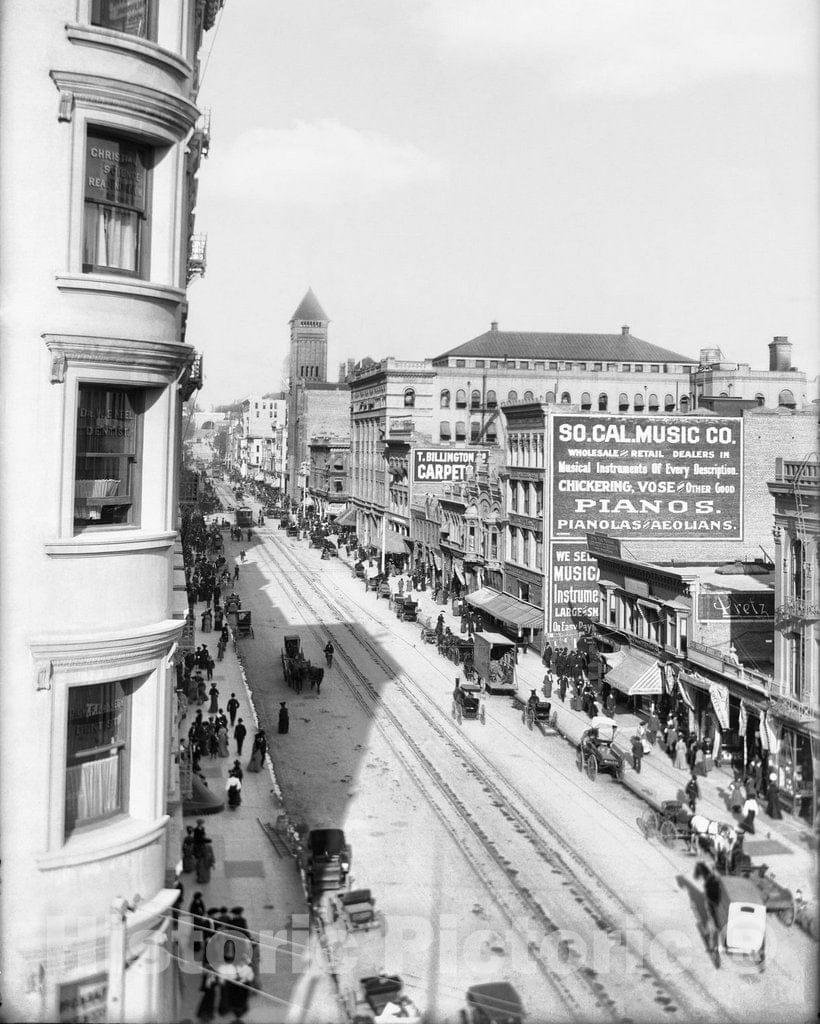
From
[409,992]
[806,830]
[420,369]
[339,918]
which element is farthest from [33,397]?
[420,369]

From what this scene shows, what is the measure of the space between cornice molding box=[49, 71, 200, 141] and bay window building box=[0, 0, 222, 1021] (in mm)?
20

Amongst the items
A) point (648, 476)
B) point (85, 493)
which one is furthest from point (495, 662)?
point (85, 493)

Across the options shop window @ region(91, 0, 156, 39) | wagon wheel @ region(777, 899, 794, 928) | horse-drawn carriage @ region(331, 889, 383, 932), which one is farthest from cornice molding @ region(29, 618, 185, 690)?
wagon wheel @ region(777, 899, 794, 928)

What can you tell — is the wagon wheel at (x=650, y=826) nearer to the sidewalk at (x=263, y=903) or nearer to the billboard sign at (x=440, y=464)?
the sidewalk at (x=263, y=903)

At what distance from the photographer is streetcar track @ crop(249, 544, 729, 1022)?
17.4 metres

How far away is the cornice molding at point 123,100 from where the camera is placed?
10.3 metres

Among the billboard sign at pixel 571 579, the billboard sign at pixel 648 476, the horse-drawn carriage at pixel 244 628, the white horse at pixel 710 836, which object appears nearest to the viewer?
the white horse at pixel 710 836

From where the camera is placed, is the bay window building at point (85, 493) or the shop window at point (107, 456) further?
the shop window at point (107, 456)

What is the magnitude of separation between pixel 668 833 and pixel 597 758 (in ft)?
18.3

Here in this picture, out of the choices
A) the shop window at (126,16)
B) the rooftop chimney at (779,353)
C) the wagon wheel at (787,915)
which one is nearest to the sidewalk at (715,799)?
the wagon wheel at (787,915)

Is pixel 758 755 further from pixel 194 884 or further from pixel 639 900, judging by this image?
pixel 194 884

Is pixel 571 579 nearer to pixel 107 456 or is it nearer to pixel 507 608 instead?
pixel 507 608

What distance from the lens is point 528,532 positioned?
175 feet

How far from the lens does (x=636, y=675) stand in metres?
37.0
